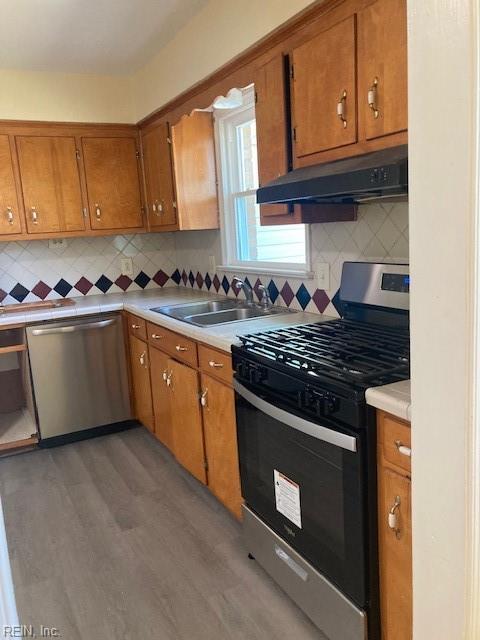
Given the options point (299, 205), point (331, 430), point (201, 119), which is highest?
point (201, 119)

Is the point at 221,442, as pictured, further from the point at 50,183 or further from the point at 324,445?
the point at 50,183

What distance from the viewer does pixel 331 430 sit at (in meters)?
1.48

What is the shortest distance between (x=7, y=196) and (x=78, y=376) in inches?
49.4

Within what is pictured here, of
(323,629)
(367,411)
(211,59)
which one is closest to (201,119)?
(211,59)

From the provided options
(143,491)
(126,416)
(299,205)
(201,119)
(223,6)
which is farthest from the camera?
(126,416)

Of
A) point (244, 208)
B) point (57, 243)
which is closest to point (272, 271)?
point (244, 208)

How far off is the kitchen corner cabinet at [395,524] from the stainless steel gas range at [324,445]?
0.03 metres

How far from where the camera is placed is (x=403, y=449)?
1292mm

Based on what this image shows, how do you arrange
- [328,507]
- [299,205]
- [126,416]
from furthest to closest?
[126,416] < [299,205] < [328,507]

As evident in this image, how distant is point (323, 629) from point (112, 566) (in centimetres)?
93

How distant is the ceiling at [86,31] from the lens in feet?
8.00

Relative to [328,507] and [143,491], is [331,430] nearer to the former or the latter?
[328,507]

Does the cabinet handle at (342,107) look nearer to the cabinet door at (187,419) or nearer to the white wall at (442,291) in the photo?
the white wall at (442,291)

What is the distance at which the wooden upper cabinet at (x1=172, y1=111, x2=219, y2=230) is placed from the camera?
3244mm
